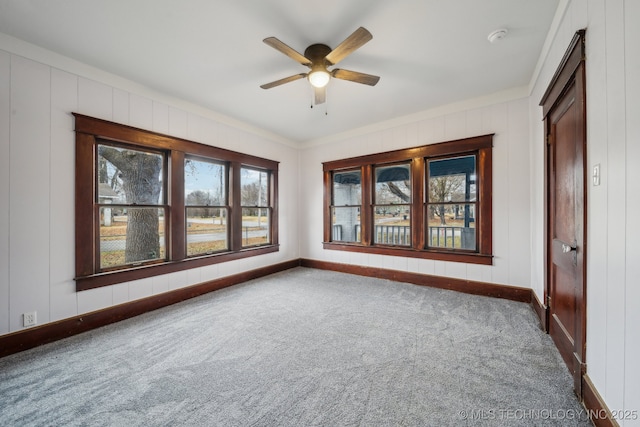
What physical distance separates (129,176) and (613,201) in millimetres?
4306

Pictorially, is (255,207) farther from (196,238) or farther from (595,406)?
(595,406)

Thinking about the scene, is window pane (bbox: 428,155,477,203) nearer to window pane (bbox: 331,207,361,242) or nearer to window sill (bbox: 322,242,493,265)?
window sill (bbox: 322,242,493,265)

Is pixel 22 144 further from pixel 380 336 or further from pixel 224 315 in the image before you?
pixel 380 336

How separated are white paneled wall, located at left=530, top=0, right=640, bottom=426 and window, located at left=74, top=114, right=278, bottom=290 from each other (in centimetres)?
407

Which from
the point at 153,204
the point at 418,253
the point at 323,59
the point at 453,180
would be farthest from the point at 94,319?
the point at 453,180

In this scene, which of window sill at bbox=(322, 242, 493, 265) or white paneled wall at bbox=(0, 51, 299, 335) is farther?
window sill at bbox=(322, 242, 493, 265)

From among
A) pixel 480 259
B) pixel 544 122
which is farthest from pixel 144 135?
pixel 480 259

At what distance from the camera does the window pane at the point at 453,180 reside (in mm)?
3750

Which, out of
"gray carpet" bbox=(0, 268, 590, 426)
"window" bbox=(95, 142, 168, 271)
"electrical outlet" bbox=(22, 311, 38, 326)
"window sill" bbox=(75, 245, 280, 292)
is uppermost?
"window" bbox=(95, 142, 168, 271)

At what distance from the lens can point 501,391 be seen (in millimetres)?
1661

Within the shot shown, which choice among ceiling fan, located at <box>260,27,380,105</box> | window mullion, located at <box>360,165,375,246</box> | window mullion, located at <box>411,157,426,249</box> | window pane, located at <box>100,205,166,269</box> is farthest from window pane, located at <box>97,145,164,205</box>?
window mullion, located at <box>411,157,426,249</box>

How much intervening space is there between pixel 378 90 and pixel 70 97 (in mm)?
3424

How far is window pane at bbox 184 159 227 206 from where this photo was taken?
12.1 feet

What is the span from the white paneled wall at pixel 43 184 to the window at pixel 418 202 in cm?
344
